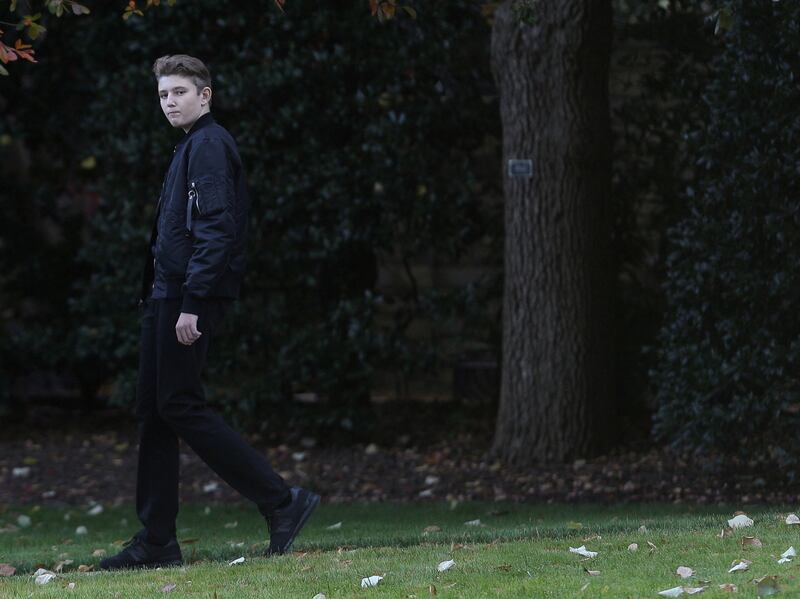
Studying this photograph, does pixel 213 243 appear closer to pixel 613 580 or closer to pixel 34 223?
pixel 613 580

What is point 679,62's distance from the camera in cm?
1043

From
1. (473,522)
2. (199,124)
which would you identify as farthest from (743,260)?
(199,124)

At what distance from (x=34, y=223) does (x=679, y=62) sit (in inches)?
228

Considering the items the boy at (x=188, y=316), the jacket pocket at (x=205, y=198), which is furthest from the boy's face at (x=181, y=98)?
the jacket pocket at (x=205, y=198)

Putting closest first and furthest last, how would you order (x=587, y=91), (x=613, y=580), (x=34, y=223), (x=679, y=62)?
1. (x=613, y=580)
2. (x=587, y=91)
3. (x=679, y=62)
4. (x=34, y=223)

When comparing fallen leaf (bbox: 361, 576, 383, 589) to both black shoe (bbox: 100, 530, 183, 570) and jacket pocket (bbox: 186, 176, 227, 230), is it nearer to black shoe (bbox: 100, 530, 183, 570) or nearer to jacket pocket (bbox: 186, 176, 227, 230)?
black shoe (bbox: 100, 530, 183, 570)

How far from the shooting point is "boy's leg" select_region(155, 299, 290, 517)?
5.79 metres

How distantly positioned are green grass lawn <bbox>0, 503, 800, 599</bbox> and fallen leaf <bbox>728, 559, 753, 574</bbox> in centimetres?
3

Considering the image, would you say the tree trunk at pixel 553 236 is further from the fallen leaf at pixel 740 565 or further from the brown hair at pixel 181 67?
the fallen leaf at pixel 740 565

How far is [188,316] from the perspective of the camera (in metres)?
5.66

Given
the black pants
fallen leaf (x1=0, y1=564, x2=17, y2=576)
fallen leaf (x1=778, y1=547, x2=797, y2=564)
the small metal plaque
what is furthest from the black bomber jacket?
the small metal plaque

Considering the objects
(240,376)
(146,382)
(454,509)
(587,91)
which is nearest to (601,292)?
(587,91)

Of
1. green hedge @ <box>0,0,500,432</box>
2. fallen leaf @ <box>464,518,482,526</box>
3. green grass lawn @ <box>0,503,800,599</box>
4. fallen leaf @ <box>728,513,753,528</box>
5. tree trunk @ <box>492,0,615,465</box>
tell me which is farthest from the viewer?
green hedge @ <box>0,0,500,432</box>

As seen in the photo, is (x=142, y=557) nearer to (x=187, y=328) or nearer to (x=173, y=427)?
(x=173, y=427)
